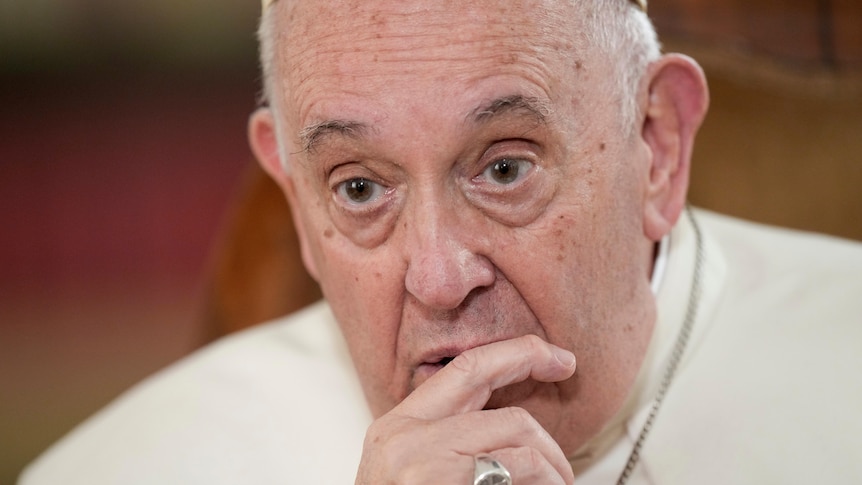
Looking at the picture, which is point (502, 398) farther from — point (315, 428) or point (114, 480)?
point (114, 480)

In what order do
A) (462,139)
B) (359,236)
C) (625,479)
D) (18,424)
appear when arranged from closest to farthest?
(462,139) < (359,236) < (625,479) < (18,424)

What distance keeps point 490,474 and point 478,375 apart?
0.62 ft

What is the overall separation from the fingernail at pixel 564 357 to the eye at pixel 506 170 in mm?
339

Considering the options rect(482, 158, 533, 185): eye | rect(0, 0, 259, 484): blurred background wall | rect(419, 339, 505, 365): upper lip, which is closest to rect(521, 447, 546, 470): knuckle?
rect(419, 339, 505, 365): upper lip

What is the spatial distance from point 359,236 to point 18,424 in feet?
13.4

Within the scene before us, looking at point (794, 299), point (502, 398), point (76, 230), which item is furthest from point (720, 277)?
point (76, 230)

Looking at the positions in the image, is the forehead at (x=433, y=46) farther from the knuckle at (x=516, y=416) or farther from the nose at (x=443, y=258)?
the knuckle at (x=516, y=416)

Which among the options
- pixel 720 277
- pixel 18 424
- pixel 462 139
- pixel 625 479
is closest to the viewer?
pixel 462 139

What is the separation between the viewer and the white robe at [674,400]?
6.97 feet

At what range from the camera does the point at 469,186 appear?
1831 millimetres

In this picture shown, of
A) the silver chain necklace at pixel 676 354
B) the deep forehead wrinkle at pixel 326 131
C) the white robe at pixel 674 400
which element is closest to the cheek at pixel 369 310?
the deep forehead wrinkle at pixel 326 131

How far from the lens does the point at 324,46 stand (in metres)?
1.87

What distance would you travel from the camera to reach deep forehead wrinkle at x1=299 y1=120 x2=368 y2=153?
1815 mm

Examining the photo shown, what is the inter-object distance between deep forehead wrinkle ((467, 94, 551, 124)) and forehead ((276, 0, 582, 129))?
37 mm
